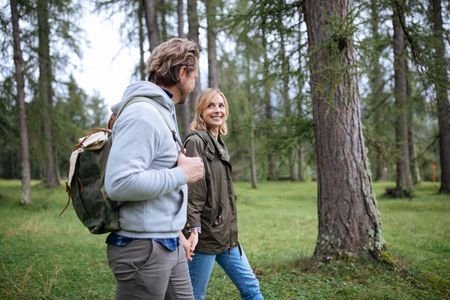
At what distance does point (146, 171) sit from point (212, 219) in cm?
133

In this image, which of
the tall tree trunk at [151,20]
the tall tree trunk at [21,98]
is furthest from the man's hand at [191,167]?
the tall tree trunk at [21,98]

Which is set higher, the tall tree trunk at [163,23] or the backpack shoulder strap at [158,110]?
the tall tree trunk at [163,23]

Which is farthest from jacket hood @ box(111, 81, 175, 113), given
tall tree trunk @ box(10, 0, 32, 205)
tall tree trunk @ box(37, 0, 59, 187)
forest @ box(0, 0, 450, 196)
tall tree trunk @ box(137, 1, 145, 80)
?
tall tree trunk @ box(37, 0, 59, 187)

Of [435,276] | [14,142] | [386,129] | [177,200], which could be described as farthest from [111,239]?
[386,129]

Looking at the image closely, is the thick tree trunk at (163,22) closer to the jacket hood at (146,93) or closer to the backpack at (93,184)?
the jacket hood at (146,93)

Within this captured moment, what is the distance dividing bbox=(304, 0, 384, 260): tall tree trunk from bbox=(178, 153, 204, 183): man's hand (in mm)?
3002

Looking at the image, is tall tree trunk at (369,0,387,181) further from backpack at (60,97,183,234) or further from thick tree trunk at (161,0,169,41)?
thick tree trunk at (161,0,169,41)

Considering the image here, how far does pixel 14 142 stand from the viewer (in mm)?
14711

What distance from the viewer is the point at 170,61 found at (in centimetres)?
202

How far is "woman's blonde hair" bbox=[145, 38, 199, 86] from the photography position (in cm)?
203

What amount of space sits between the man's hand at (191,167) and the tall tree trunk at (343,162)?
300cm

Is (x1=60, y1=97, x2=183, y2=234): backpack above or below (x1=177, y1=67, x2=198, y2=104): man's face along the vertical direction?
below

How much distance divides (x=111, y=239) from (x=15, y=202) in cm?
1379

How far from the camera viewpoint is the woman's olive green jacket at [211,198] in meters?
2.91
